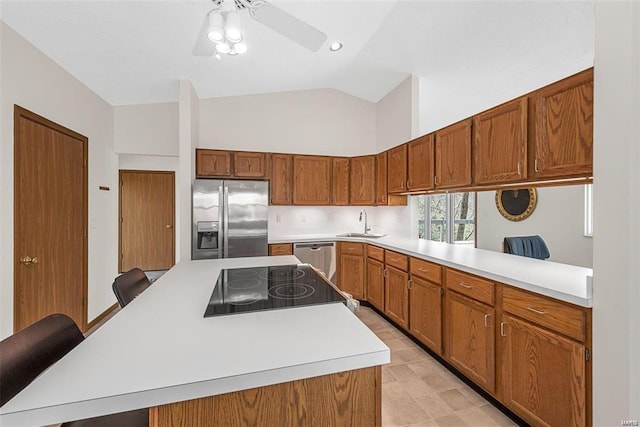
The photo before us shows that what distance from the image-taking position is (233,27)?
163cm

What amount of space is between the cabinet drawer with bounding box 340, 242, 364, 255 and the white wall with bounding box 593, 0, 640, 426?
2.78 meters

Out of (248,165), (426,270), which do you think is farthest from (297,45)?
(426,270)

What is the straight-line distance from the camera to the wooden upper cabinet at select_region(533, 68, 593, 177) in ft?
5.14

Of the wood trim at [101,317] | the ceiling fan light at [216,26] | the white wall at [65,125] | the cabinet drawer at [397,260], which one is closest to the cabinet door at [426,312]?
the cabinet drawer at [397,260]

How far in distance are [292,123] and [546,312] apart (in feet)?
12.9

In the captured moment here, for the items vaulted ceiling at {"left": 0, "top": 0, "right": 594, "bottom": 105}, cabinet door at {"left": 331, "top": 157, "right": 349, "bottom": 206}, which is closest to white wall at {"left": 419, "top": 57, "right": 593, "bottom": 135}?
vaulted ceiling at {"left": 0, "top": 0, "right": 594, "bottom": 105}

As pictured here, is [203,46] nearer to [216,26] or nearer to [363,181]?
[216,26]

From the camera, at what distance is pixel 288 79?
3.95m

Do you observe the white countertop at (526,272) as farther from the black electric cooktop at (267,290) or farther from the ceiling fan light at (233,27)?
the ceiling fan light at (233,27)

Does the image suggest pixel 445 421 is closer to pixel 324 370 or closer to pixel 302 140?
pixel 324 370

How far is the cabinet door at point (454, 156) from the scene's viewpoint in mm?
2486

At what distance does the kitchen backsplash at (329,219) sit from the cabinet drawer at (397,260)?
0.88 m

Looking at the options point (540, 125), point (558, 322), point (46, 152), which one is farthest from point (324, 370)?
point (46, 152)

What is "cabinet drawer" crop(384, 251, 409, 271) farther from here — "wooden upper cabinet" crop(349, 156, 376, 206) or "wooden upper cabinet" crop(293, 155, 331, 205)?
"wooden upper cabinet" crop(293, 155, 331, 205)
